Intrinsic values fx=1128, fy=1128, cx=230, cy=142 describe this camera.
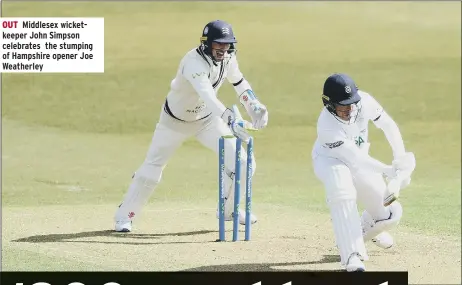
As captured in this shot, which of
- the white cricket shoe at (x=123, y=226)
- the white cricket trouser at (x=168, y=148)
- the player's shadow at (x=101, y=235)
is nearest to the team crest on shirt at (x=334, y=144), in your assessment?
the white cricket trouser at (x=168, y=148)

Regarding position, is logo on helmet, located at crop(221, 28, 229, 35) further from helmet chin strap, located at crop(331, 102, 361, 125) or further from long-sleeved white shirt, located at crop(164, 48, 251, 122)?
helmet chin strap, located at crop(331, 102, 361, 125)

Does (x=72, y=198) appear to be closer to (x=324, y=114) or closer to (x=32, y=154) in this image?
(x=32, y=154)

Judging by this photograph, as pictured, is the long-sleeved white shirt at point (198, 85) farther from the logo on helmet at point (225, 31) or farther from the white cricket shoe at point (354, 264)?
the white cricket shoe at point (354, 264)

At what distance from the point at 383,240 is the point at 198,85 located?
6.50 feet

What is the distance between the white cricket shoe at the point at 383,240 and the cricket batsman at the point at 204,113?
1213mm

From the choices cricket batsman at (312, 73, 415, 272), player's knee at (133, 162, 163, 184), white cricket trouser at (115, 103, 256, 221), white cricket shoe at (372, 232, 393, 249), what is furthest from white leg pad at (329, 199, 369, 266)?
player's knee at (133, 162, 163, 184)

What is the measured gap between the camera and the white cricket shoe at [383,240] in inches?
360

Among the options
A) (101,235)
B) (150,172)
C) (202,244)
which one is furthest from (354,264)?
(101,235)

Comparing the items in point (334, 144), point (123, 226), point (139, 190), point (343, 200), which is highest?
point (139, 190)

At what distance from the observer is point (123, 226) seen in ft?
33.4

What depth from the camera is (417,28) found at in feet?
87.5

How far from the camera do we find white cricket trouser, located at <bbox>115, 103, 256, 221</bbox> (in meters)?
9.94

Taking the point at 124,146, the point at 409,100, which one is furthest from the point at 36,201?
the point at 409,100

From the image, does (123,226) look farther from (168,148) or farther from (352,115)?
(352,115)
